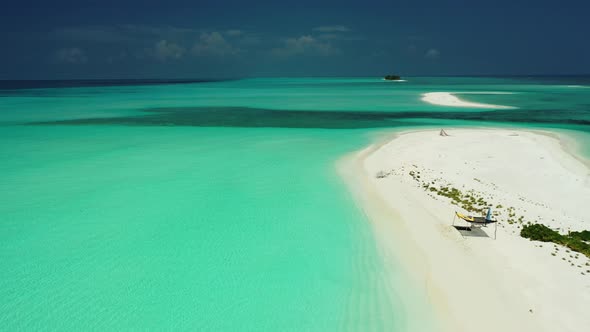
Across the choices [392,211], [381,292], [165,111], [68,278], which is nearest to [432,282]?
[381,292]

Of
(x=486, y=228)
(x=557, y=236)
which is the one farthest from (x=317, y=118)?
(x=557, y=236)

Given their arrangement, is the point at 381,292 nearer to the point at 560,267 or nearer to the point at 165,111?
the point at 560,267

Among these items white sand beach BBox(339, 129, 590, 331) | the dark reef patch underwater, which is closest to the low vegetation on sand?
white sand beach BBox(339, 129, 590, 331)

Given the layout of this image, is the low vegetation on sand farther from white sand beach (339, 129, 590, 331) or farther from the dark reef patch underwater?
the dark reef patch underwater

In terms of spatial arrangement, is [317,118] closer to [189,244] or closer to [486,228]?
[486,228]

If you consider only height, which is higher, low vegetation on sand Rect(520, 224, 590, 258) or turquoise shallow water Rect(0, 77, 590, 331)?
low vegetation on sand Rect(520, 224, 590, 258)

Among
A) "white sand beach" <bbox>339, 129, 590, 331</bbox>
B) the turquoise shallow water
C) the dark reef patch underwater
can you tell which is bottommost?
the turquoise shallow water
